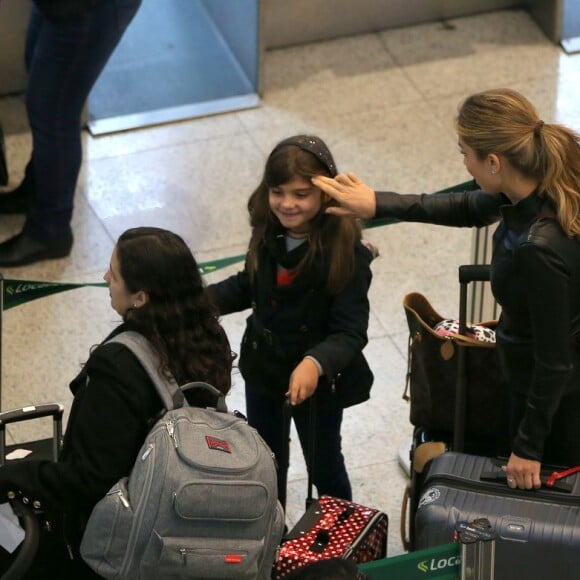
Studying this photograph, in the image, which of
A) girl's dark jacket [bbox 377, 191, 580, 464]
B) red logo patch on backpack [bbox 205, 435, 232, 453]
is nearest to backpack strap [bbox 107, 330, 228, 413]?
red logo patch on backpack [bbox 205, 435, 232, 453]

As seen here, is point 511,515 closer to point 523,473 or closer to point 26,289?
point 523,473

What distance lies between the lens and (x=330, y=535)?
335cm

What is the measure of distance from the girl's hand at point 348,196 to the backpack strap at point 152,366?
663mm

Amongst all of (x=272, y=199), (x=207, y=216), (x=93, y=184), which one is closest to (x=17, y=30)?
(x=93, y=184)

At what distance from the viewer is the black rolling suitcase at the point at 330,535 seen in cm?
327

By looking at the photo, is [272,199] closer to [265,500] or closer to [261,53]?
[265,500]

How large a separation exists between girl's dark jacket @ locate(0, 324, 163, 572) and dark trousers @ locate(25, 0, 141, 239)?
2.33 metres

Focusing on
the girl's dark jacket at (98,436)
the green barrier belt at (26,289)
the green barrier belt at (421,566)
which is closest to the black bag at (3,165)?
the green barrier belt at (26,289)

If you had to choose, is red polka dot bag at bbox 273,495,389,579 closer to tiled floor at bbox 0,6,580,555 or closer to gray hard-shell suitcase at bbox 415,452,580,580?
gray hard-shell suitcase at bbox 415,452,580,580

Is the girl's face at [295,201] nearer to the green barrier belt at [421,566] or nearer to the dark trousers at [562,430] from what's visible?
the dark trousers at [562,430]

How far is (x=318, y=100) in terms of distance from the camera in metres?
6.51

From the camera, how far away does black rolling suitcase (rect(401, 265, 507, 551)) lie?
11.5 ft

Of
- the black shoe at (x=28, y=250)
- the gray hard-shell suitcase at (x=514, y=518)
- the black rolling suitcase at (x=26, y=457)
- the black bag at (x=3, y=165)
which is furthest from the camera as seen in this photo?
the black bag at (x=3, y=165)

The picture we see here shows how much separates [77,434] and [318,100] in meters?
3.87
